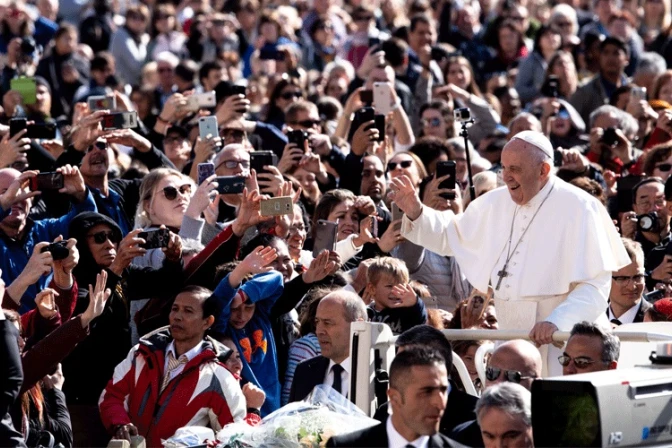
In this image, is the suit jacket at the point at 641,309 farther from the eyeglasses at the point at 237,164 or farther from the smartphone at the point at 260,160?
the eyeglasses at the point at 237,164

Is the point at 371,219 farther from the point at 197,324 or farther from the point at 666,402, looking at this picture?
the point at 666,402

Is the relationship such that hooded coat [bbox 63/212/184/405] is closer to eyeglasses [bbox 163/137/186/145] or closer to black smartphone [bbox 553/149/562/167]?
eyeglasses [bbox 163/137/186/145]

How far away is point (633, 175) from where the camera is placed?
12109 millimetres

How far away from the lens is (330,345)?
27.7ft

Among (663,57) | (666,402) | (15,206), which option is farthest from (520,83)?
(666,402)

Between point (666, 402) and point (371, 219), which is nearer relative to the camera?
point (666, 402)

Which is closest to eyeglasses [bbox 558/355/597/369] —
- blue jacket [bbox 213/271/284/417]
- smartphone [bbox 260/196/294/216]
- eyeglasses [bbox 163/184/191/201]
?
blue jacket [bbox 213/271/284/417]

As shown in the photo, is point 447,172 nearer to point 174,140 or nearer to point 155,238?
point 155,238

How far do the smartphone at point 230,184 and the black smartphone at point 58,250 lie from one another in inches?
68.9

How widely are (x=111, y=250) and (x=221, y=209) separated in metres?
1.77

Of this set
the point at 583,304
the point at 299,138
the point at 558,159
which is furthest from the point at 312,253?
the point at 558,159

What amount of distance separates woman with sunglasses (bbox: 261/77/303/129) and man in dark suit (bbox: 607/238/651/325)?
15.9ft

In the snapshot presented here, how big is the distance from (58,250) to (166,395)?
104cm

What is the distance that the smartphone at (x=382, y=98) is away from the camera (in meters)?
13.2
